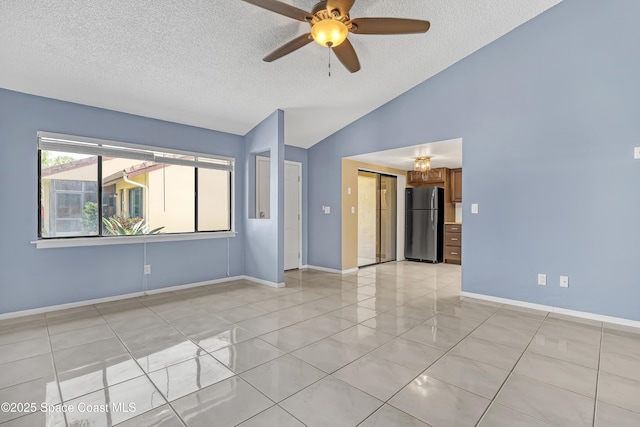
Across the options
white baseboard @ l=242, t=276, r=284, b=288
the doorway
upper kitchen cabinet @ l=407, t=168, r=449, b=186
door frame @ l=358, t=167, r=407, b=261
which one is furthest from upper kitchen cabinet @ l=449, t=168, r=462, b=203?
white baseboard @ l=242, t=276, r=284, b=288

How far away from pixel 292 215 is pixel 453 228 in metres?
3.63

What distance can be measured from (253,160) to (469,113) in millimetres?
3427

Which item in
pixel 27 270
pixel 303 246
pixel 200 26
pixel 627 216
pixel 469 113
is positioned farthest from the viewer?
pixel 303 246

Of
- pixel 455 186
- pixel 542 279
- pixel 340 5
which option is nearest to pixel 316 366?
pixel 340 5

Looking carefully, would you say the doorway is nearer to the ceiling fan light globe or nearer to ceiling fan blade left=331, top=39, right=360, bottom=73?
ceiling fan blade left=331, top=39, right=360, bottom=73

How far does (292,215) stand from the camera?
6.13 metres

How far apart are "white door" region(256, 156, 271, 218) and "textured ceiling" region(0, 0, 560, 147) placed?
0.88 m

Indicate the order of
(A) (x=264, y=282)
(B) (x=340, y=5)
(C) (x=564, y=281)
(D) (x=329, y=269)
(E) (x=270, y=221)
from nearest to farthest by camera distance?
(B) (x=340, y=5) → (C) (x=564, y=281) → (E) (x=270, y=221) → (A) (x=264, y=282) → (D) (x=329, y=269)

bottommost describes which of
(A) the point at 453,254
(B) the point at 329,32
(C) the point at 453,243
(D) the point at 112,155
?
(A) the point at 453,254

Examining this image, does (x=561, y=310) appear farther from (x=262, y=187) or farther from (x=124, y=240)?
(x=124, y=240)

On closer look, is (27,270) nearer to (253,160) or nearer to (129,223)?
(129,223)

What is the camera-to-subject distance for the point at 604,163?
3.23m

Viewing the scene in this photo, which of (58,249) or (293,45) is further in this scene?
(58,249)

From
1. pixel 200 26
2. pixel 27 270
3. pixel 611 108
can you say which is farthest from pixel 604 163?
pixel 27 270
